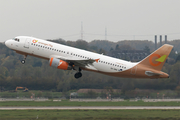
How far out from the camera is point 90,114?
52.9 meters

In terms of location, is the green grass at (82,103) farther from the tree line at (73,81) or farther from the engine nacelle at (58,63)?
the engine nacelle at (58,63)

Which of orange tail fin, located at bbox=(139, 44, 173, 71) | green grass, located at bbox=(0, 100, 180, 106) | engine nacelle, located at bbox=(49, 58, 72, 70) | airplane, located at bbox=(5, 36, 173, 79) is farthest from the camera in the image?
green grass, located at bbox=(0, 100, 180, 106)

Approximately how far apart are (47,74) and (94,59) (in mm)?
40108

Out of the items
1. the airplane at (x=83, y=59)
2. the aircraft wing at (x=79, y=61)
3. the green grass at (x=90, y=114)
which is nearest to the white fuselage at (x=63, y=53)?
the airplane at (x=83, y=59)

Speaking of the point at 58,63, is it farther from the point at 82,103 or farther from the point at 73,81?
the point at 73,81

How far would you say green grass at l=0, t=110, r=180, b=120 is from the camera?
161ft

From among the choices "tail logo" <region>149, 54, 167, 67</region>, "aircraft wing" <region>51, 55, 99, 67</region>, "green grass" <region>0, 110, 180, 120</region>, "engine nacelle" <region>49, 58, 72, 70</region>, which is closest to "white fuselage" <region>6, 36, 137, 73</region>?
"aircraft wing" <region>51, 55, 99, 67</region>

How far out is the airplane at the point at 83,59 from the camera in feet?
169

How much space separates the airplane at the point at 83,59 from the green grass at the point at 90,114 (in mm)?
6436

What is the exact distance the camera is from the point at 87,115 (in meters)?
51.6

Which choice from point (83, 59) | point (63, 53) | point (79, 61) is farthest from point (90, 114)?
point (63, 53)

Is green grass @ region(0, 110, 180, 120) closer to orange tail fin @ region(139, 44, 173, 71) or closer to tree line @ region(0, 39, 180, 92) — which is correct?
orange tail fin @ region(139, 44, 173, 71)

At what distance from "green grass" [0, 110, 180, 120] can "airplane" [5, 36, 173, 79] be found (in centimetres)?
644

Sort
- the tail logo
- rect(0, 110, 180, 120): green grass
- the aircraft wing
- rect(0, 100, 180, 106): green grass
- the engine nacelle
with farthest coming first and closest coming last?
rect(0, 100, 180, 106): green grass
the tail logo
the engine nacelle
the aircraft wing
rect(0, 110, 180, 120): green grass
